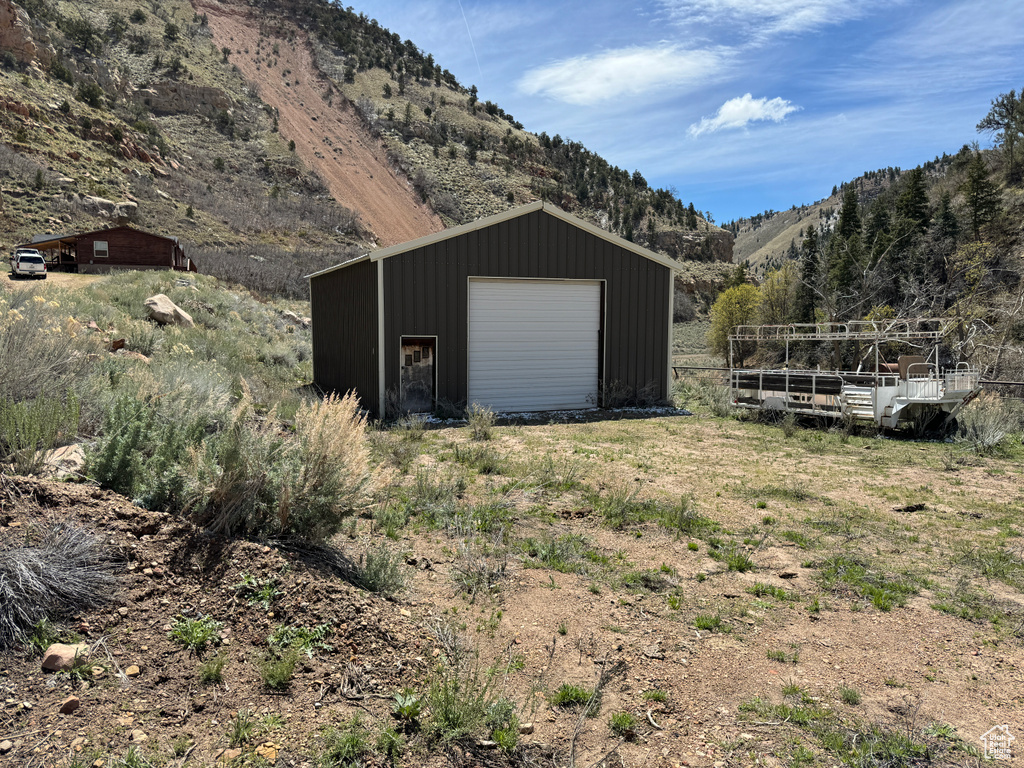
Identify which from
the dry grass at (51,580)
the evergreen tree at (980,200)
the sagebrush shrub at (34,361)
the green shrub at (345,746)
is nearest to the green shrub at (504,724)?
the green shrub at (345,746)

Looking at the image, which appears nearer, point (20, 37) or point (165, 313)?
point (165, 313)

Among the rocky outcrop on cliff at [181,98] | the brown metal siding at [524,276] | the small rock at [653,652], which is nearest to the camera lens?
the small rock at [653,652]

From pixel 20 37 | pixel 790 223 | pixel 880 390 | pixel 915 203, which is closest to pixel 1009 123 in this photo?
pixel 915 203

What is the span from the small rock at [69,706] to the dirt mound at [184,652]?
3 centimetres

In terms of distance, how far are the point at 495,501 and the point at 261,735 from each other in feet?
14.5

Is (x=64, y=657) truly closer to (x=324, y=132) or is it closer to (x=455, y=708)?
(x=455, y=708)

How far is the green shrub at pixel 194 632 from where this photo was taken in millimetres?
3158

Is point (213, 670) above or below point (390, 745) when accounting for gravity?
above

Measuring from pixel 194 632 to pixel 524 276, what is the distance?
12.7 metres

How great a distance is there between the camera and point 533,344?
50.6ft

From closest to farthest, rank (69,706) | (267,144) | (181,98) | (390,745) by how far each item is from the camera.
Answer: (69,706), (390,745), (181,98), (267,144)

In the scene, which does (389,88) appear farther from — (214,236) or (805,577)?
(805,577)

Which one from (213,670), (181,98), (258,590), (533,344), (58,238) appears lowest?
Answer: (213,670)

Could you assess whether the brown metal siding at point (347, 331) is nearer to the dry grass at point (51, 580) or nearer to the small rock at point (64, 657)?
the dry grass at point (51, 580)
